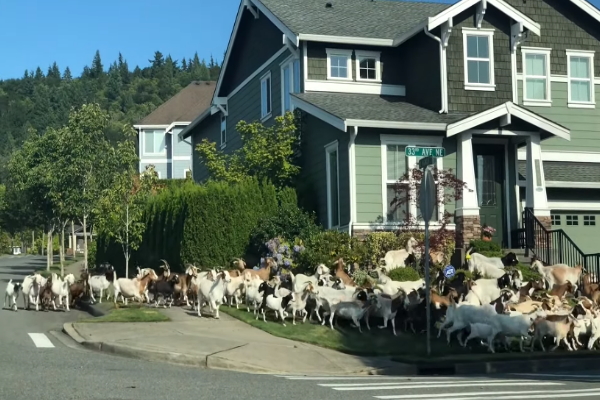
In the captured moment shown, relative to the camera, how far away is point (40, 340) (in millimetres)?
16516

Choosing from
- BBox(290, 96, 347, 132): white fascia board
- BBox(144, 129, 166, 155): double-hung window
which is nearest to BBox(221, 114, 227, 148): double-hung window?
BBox(290, 96, 347, 132): white fascia board

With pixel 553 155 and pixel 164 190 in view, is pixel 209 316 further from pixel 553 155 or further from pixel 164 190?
pixel 553 155

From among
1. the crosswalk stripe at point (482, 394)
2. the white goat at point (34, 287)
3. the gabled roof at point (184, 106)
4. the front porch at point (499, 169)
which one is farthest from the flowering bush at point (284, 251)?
the gabled roof at point (184, 106)

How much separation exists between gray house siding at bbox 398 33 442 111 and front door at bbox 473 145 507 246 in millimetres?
1885

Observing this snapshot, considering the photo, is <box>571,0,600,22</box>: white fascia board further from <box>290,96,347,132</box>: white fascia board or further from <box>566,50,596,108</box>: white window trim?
<box>290,96,347,132</box>: white fascia board

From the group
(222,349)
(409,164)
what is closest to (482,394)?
(222,349)

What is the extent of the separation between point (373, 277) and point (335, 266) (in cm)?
95

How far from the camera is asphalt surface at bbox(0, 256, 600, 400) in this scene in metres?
10.8

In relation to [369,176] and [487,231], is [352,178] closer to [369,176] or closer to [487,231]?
[369,176]

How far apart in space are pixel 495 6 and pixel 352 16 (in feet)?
17.6

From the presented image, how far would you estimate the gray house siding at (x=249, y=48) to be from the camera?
3178cm

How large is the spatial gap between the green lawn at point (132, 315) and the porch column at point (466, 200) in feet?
29.3

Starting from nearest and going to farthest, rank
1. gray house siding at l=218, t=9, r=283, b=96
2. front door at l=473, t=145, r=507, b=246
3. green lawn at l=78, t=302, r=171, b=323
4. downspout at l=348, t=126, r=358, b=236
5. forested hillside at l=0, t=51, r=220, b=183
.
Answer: green lawn at l=78, t=302, r=171, b=323 < downspout at l=348, t=126, r=358, b=236 < front door at l=473, t=145, r=507, b=246 < gray house siding at l=218, t=9, r=283, b=96 < forested hillside at l=0, t=51, r=220, b=183

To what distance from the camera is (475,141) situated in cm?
2656
